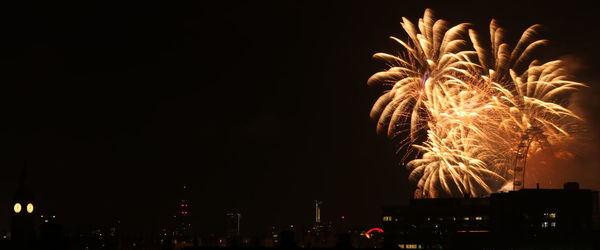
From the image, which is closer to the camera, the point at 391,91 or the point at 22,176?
the point at 391,91

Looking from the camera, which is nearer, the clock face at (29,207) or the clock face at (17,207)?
the clock face at (17,207)

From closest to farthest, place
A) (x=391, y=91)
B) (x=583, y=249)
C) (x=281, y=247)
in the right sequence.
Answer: (x=281, y=247) → (x=391, y=91) → (x=583, y=249)

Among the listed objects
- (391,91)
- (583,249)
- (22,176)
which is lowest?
(583,249)

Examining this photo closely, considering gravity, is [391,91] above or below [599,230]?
above

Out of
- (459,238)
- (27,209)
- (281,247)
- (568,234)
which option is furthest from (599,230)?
(27,209)

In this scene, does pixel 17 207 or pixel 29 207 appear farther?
pixel 29 207

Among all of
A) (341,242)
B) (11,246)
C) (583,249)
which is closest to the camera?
(341,242)

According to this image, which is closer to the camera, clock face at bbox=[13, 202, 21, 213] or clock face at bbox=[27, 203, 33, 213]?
clock face at bbox=[13, 202, 21, 213]

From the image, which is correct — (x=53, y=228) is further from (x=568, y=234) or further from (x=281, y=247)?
(x=568, y=234)
